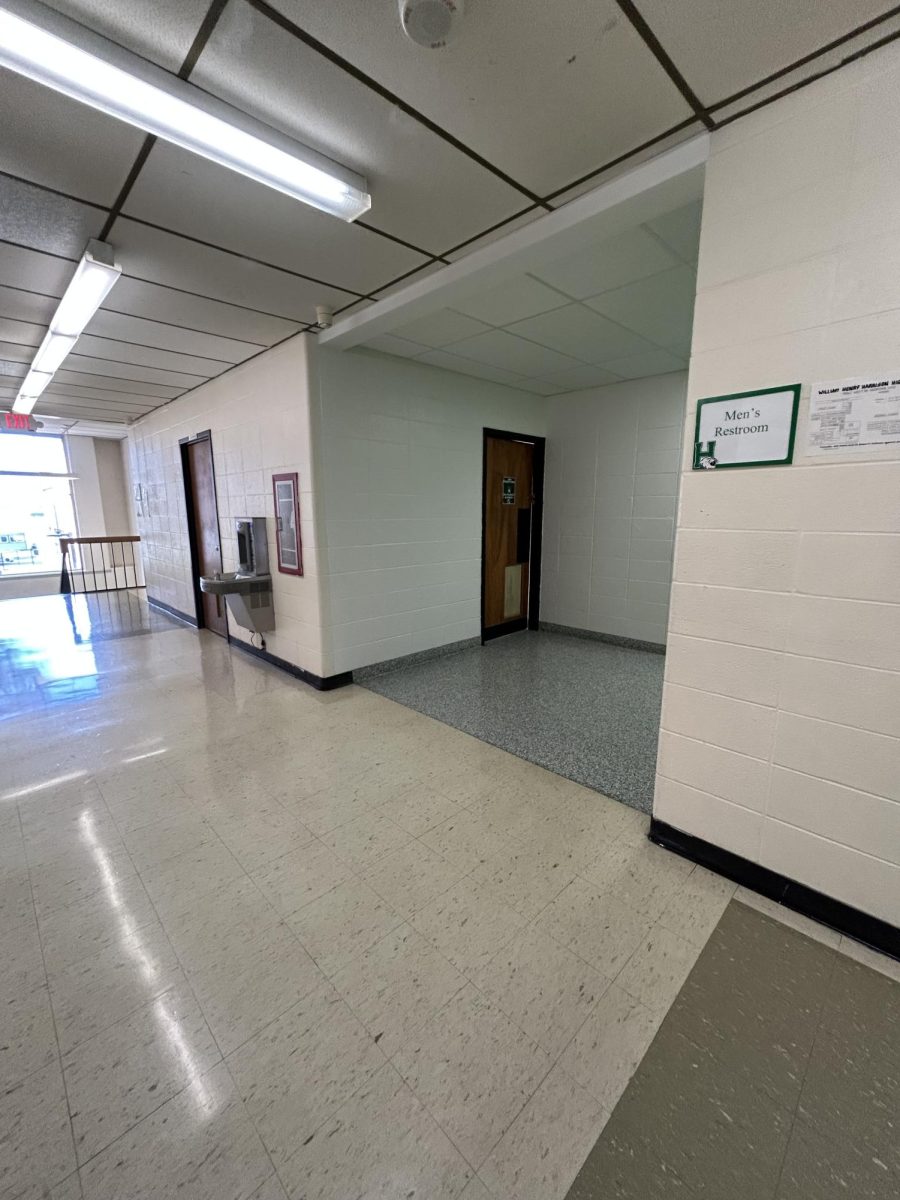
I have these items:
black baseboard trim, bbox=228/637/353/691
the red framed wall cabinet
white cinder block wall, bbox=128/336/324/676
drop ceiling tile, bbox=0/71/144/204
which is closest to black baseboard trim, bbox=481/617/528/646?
black baseboard trim, bbox=228/637/353/691

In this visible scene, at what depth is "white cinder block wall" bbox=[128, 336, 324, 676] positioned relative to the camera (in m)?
3.47

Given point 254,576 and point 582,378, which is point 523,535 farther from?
point 254,576

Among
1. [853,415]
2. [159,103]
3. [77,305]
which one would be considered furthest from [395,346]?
[853,415]

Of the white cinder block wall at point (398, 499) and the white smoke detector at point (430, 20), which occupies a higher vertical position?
the white smoke detector at point (430, 20)

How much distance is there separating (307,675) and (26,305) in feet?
9.70

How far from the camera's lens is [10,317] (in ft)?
10.1

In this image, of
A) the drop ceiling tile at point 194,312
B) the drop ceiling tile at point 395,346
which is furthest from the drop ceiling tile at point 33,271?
the drop ceiling tile at point 395,346

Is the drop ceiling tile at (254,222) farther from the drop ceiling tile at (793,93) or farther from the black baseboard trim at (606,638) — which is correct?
the black baseboard trim at (606,638)

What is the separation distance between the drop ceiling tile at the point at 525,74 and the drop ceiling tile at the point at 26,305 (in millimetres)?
2609

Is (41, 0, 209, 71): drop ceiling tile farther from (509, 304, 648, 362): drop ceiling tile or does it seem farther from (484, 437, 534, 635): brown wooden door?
(484, 437, 534, 635): brown wooden door

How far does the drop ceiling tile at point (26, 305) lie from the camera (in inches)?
108

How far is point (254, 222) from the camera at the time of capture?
199cm

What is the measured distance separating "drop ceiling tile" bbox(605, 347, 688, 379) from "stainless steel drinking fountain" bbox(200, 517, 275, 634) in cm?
326

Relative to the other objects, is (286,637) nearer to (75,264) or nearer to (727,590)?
(75,264)
